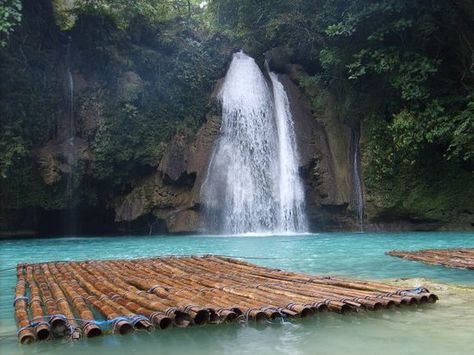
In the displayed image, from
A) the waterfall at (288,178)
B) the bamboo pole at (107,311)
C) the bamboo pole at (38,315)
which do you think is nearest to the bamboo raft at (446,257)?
the bamboo pole at (107,311)

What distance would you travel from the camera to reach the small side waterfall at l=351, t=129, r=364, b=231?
17.6 metres

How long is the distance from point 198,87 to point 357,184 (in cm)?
712

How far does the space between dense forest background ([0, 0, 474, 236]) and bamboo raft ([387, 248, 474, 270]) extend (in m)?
6.73

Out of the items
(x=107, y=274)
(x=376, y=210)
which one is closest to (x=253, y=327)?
(x=107, y=274)

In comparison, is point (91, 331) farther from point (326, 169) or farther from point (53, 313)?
point (326, 169)

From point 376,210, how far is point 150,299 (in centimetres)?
1359

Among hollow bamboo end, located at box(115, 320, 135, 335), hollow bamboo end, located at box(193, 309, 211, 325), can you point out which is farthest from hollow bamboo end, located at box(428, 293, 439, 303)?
hollow bamboo end, located at box(115, 320, 135, 335)

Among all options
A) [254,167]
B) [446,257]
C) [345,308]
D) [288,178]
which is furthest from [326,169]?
[345,308]

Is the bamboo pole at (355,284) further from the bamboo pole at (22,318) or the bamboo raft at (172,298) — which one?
the bamboo pole at (22,318)

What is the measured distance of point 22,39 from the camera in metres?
18.2

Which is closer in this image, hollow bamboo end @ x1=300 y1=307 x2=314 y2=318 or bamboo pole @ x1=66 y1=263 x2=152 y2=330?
bamboo pole @ x1=66 y1=263 x2=152 y2=330

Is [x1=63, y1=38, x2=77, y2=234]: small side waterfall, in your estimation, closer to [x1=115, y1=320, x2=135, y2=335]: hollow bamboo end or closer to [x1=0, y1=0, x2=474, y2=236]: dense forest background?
[x1=0, y1=0, x2=474, y2=236]: dense forest background

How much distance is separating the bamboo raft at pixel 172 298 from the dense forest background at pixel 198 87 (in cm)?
1108

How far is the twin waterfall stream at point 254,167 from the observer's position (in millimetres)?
17266
